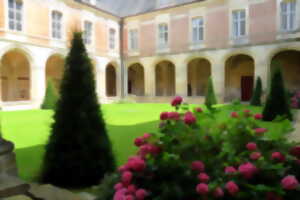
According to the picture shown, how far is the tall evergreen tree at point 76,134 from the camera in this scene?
2914 millimetres

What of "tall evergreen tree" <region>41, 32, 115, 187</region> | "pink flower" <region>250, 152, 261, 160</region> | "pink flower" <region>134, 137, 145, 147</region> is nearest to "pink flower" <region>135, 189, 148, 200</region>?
"pink flower" <region>134, 137, 145, 147</region>

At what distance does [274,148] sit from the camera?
6.88ft

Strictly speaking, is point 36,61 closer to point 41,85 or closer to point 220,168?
point 41,85

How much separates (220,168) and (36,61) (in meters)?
15.1

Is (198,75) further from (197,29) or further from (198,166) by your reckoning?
(198,166)

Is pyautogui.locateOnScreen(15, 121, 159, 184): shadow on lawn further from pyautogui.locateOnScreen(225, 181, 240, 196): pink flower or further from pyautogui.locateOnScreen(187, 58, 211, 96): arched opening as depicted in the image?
pyautogui.locateOnScreen(187, 58, 211, 96): arched opening

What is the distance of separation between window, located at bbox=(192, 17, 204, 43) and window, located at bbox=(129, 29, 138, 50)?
4.95 metres

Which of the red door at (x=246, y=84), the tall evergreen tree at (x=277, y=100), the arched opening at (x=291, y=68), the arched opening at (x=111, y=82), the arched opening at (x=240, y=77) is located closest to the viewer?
the tall evergreen tree at (x=277, y=100)

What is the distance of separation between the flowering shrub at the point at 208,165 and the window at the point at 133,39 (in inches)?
754

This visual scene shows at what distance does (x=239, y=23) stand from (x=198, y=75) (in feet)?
21.1

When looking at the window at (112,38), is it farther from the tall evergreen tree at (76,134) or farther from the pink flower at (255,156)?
the pink flower at (255,156)

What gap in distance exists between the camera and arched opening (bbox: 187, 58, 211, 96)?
A: 71.0 ft

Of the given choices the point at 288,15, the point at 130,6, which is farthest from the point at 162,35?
the point at 288,15

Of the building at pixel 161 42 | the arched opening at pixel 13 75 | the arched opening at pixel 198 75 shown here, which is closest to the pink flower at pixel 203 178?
the building at pixel 161 42
